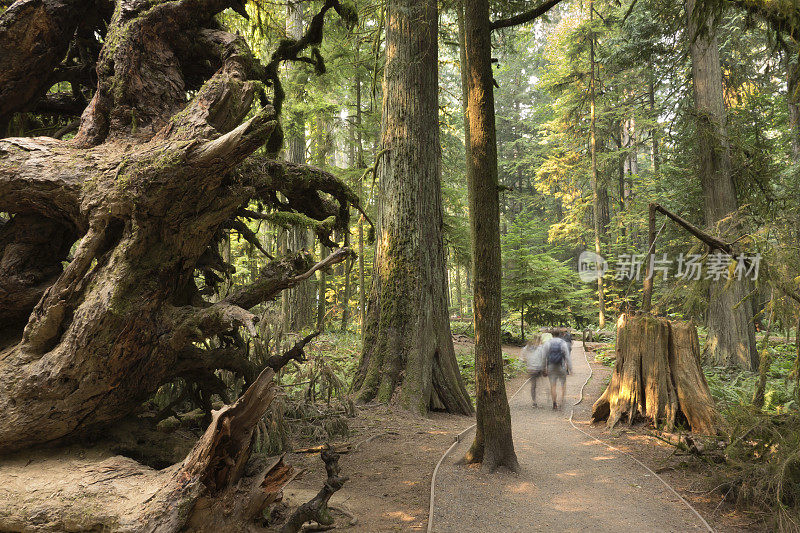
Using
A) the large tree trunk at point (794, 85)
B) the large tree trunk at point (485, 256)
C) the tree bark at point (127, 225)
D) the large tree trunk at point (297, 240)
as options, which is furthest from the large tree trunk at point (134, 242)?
the large tree trunk at point (297, 240)

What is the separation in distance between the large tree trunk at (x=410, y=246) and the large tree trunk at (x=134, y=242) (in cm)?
343

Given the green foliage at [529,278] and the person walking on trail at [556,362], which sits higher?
the green foliage at [529,278]

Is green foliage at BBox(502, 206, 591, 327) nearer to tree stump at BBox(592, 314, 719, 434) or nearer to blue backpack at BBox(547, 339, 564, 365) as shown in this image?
blue backpack at BBox(547, 339, 564, 365)

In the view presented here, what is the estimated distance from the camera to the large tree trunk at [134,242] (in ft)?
11.2

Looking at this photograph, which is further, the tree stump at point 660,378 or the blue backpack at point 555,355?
the blue backpack at point 555,355

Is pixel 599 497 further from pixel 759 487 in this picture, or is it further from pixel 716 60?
pixel 716 60

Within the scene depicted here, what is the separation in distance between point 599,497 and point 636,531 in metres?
0.69

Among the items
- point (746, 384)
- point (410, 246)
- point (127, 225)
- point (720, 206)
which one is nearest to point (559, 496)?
point (410, 246)

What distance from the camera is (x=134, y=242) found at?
11.7ft

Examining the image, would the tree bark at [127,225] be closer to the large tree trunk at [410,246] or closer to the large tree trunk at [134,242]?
the large tree trunk at [134,242]

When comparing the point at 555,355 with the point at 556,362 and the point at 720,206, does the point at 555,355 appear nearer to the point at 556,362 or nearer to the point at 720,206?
the point at 556,362

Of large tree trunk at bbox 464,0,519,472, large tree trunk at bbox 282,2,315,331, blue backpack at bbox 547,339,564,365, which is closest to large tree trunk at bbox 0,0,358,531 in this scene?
large tree trunk at bbox 464,0,519,472

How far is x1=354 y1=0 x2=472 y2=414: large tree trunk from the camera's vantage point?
298 inches

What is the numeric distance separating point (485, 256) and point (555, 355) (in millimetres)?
5345
